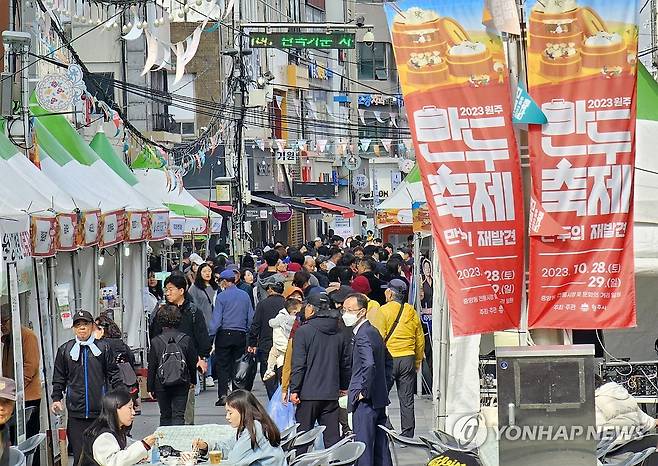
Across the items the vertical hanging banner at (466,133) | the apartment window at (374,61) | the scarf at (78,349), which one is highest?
the apartment window at (374,61)

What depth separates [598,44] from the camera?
8.34m

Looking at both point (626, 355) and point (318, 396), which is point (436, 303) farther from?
point (626, 355)

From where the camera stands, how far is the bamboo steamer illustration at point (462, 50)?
832cm

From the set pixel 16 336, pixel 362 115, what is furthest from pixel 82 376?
pixel 362 115

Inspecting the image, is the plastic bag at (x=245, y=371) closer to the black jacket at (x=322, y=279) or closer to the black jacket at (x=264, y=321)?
the black jacket at (x=264, y=321)

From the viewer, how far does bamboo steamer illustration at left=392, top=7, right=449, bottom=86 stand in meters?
8.32

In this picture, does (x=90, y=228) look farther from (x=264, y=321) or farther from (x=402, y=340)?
(x=402, y=340)

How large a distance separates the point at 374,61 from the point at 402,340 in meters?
75.7

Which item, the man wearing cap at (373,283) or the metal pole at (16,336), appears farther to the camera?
the man wearing cap at (373,283)

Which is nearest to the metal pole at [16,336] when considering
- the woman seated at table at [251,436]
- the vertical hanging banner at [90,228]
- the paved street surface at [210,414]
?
the woman seated at table at [251,436]

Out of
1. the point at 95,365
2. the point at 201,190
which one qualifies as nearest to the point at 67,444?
the point at 95,365

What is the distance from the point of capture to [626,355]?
52.4 ft
